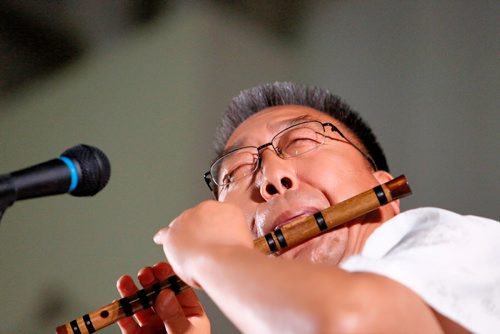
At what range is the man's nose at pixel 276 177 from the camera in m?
1.40

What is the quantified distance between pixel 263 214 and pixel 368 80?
38.7 inches

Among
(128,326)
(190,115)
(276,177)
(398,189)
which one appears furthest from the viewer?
(190,115)

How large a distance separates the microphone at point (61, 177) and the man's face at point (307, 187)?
53 centimetres

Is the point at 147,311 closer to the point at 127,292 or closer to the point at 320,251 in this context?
the point at 127,292

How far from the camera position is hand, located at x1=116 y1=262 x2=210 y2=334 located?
1.46 m

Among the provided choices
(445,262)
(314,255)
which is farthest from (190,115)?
(445,262)

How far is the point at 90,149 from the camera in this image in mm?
939

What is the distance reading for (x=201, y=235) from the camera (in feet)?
3.16

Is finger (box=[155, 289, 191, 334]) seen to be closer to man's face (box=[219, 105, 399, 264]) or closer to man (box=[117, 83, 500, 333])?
man (box=[117, 83, 500, 333])

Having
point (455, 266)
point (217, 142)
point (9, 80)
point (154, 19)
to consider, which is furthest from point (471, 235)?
point (9, 80)

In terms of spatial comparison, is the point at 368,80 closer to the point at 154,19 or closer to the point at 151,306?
the point at 154,19

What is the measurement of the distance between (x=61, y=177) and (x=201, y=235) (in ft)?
0.80

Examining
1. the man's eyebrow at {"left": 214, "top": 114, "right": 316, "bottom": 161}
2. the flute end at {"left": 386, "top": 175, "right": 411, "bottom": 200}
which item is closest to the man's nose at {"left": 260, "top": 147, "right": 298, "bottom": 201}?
the man's eyebrow at {"left": 214, "top": 114, "right": 316, "bottom": 161}

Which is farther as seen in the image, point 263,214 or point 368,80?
point 368,80
